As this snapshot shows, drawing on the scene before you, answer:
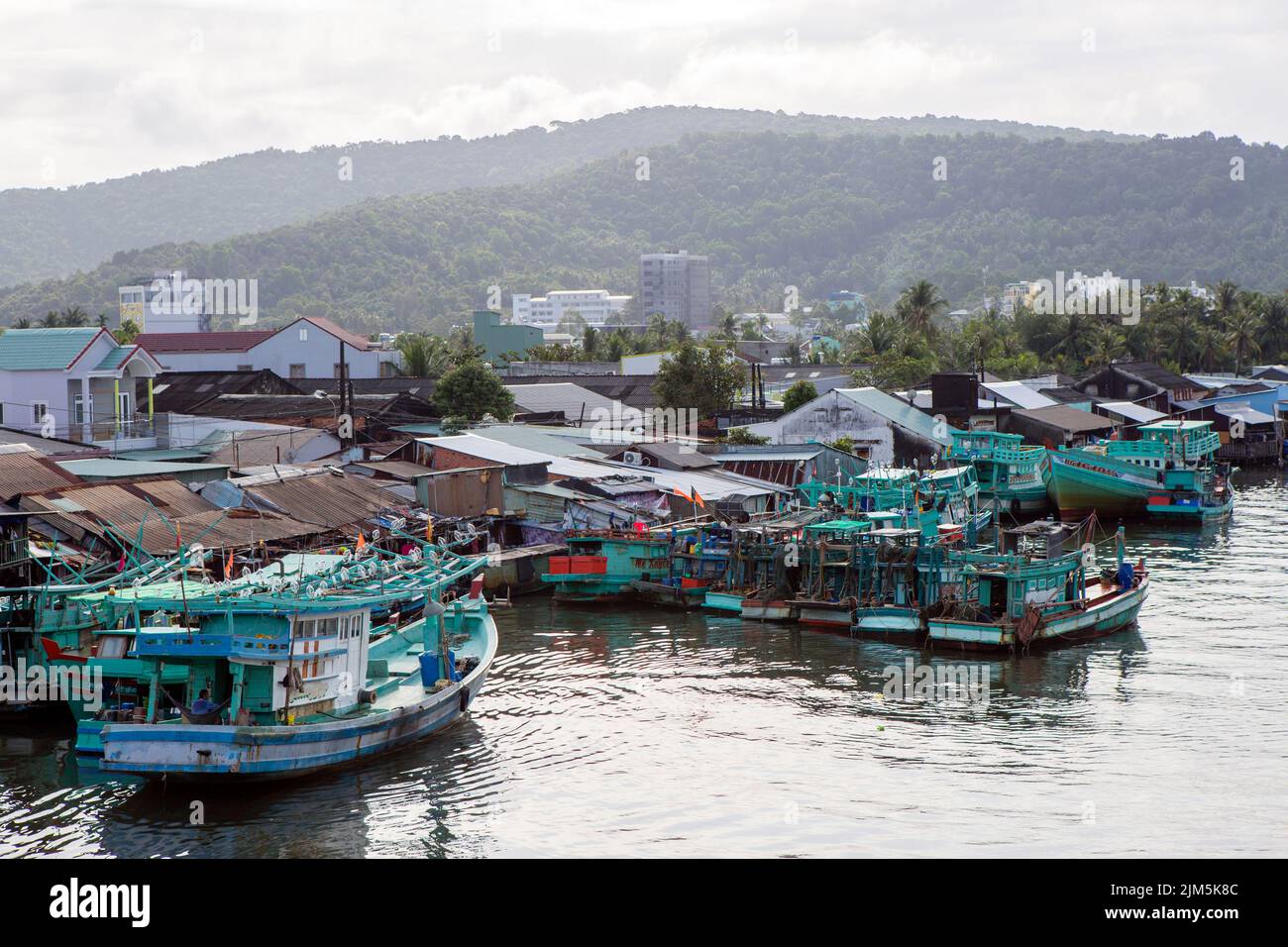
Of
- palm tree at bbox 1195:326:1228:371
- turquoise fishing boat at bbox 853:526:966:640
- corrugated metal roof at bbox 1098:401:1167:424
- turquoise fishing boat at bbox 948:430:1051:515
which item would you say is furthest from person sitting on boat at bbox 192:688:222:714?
palm tree at bbox 1195:326:1228:371

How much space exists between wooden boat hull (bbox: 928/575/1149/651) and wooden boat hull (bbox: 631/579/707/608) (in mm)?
7101

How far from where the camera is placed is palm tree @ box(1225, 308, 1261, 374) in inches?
4136

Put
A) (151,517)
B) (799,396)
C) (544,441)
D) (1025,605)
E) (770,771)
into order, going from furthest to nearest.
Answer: (799,396)
(544,441)
(151,517)
(1025,605)
(770,771)

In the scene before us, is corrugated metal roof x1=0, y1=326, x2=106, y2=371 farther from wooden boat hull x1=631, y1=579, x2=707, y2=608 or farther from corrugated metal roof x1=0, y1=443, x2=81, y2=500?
wooden boat hull x1=631, y1=579, x2=707, y2=608

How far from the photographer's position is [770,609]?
116 ft

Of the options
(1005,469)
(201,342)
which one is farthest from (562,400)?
(1005,469)

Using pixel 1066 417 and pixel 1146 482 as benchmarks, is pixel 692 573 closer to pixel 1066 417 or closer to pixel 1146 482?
pixel 1146 482

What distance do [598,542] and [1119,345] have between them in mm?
71324

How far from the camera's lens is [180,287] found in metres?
130

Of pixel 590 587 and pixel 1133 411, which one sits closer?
pixel 590 587

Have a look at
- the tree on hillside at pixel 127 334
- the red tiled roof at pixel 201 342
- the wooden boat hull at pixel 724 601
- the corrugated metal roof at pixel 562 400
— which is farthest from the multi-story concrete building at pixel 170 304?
the wooden boat hull at pixel 724 601

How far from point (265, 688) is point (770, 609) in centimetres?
1593

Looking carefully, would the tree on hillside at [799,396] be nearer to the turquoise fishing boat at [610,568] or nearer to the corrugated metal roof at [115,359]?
the turquoise fishing boat at [610,568]

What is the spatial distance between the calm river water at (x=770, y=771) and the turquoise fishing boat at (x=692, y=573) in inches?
164
